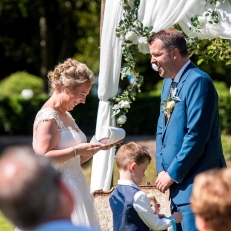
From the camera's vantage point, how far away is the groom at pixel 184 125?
4.16 m

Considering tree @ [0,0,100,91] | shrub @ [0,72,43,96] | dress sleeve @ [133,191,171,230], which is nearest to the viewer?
dress sleeve @ [133,191,171,230]

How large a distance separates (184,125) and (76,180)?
898 millimetres

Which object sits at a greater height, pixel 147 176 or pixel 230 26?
pixel 230 26

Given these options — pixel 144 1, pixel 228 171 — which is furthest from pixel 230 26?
pixel 228 171

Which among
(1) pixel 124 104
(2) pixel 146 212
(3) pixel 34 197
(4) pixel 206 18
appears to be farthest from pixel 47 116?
(3) pixel 34 197

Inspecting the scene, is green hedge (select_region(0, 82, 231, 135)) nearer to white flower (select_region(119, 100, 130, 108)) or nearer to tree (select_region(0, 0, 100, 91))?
tree (select_region(0, 0, 100, 91))

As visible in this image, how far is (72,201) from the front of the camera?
1.94 meters

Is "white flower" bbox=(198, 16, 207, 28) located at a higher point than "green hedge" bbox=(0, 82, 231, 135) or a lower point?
higher

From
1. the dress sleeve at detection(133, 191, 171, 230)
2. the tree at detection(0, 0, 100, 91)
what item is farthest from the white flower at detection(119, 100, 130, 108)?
the tree at detection(0, 0, 100, 91)

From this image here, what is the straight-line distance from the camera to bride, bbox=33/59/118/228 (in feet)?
14.0

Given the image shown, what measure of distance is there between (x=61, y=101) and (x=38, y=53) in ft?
75.0

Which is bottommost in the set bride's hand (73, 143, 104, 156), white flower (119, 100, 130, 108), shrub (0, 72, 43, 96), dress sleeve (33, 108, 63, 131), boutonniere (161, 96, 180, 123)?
shrub (0, 72, 43, 96)

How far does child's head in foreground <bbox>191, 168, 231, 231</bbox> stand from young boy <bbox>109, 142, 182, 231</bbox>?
1796 millimetres

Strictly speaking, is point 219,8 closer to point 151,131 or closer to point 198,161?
point 198,161
